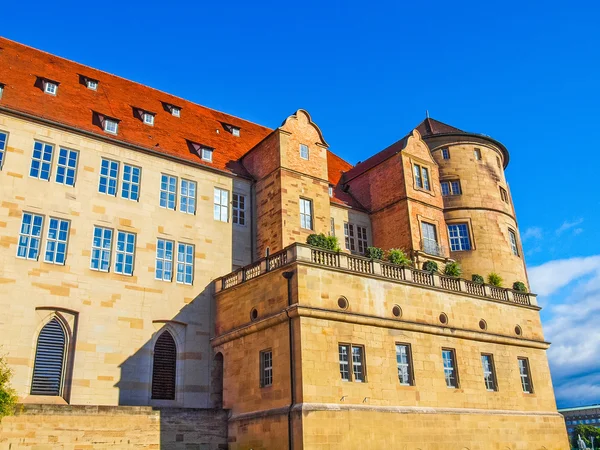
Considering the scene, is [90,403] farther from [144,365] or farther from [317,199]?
[317,199]

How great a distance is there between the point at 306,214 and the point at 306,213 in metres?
0.06

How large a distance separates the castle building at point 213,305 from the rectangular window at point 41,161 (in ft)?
0.19

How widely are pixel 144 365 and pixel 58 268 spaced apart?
220 inches

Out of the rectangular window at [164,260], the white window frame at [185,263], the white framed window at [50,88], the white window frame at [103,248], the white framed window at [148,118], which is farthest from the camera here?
the white framed window at [148,118]

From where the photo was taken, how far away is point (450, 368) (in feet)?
90.3

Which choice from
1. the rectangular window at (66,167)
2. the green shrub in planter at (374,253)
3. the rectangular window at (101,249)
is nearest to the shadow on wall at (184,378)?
the rectangular window at (101,249)

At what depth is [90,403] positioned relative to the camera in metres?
24.0

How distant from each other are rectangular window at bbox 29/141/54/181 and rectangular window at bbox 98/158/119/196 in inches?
91.2

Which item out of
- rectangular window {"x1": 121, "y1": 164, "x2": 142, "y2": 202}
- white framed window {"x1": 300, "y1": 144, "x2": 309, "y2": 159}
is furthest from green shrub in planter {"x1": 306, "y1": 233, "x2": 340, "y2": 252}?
rectangular window {"x1": 121, "y1": 164, "x2": 142, "y2": 202}

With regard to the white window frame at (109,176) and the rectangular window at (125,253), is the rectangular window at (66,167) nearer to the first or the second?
the white window frame at (109,176)

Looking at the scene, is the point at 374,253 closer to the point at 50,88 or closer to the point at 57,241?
the point at 57,241

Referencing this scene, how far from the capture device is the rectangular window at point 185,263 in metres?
28.4

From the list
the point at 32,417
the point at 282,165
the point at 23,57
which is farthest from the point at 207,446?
the point at 23,57

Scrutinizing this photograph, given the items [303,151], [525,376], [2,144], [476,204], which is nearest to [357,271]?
[303,151]
